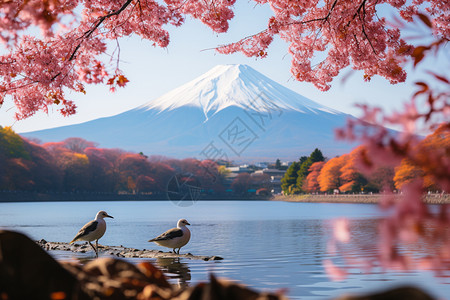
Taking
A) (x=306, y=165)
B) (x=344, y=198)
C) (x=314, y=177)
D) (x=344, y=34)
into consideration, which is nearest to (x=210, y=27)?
(x=344, y=34)

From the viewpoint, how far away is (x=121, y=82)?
8.86 metres

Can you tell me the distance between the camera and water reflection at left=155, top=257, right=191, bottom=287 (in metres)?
10.7

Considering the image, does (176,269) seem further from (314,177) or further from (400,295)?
(314,177)

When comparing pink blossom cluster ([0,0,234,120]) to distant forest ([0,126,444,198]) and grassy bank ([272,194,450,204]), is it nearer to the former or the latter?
distant forest ([0,126,444,198])

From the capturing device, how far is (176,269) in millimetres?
12383

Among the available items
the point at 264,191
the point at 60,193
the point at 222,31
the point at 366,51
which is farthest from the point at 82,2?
the point at 264,191

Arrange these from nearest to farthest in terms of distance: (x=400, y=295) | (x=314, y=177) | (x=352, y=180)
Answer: (x=400, y=295) < (x=352, y=180) < (x=314, y=177)

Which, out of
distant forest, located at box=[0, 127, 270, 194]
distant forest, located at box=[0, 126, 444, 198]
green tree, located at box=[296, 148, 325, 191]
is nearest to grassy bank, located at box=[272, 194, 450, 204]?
distant forest, located at box=[0, 126, 444, 198]

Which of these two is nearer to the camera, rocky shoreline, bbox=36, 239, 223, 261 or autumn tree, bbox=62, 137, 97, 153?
rocky shoreline, bbox=36, 239, 223, 261

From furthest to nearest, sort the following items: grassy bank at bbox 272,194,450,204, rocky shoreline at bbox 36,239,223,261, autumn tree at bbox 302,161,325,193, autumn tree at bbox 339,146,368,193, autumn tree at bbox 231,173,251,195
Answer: autumn tree at bbox 231,173,251,195
autumn tree at bbox 302,161,325,193
autumn tree at bbox 339,146,368,193
grassy bank at bbox 272,194,450,204
rocky shoreline at bbox 36,239,223,261

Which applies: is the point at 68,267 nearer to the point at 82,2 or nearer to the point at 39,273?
the point at 39,273

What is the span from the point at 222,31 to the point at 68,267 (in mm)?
11665

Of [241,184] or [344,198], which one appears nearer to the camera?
[344,198]

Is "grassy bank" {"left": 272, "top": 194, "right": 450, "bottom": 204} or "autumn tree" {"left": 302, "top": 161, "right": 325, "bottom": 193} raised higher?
"autumn tree" {"left": 302, "top": 161, "right": 325, "bottom": 193}
